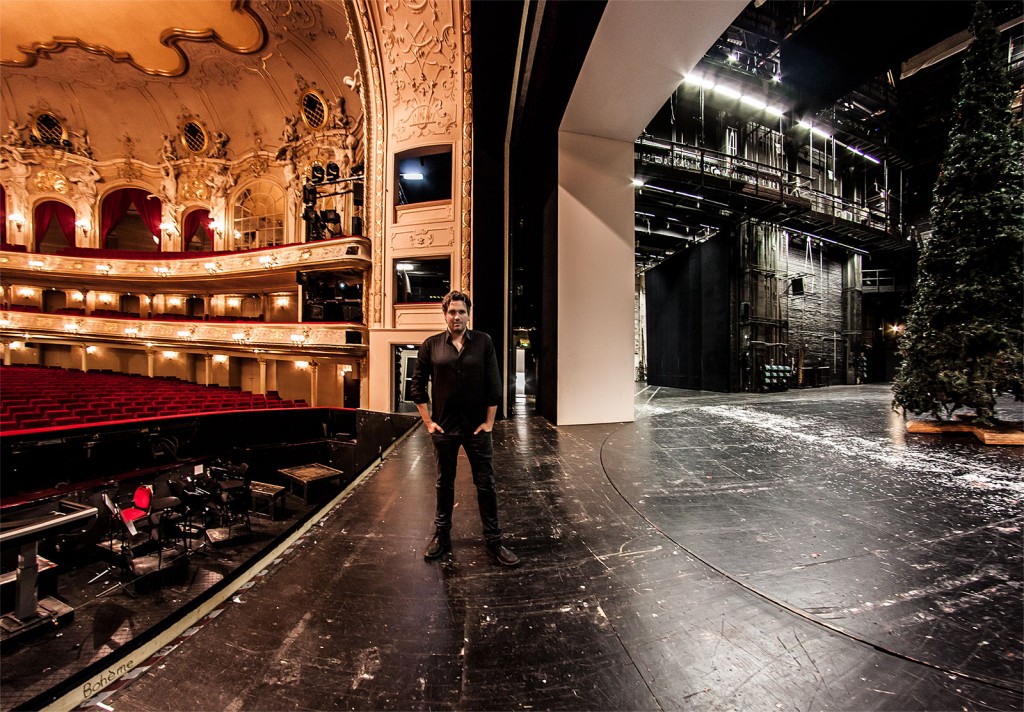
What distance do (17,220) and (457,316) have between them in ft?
87.6

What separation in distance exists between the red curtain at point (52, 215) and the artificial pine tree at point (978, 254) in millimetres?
30002

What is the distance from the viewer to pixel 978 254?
5.04 m

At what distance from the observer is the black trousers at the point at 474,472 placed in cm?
210

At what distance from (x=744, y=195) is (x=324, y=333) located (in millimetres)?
13548

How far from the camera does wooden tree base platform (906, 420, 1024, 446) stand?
15.7 ft

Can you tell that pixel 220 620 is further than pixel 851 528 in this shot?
No

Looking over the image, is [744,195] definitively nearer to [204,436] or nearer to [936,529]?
[936,529]

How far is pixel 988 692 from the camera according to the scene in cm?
119

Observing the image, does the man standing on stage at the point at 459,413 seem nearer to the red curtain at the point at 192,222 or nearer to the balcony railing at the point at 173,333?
the balcony railing at the point at 173,333

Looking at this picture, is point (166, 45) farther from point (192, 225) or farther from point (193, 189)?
point (192, 225)

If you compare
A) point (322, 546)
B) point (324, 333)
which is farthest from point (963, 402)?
point (324, 333)

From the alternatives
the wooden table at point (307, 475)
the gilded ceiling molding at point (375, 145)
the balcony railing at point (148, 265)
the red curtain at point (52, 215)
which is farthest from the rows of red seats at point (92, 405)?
the red curtain at point (52, 215)

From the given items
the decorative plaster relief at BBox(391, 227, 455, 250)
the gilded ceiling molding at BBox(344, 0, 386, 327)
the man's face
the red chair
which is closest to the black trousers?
the man's face

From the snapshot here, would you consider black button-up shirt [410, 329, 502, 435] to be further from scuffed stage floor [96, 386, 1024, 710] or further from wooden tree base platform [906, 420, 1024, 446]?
wooden tree base platform [906, 420, 1024, 446]
